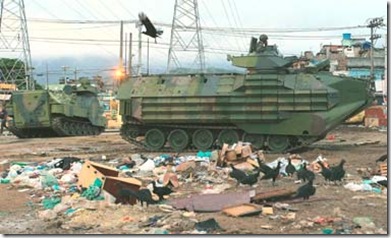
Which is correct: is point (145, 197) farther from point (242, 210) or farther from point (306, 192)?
point (306, 192)

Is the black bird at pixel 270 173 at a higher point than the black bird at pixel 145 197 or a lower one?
higher

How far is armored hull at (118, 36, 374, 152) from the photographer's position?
1855cm

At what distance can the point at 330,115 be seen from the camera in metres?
18.4

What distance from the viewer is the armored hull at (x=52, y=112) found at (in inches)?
1120

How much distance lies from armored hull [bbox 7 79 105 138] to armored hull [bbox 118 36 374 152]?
907cm

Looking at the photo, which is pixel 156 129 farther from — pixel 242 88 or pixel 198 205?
pixel 198 205

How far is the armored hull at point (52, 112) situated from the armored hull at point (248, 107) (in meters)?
9.07

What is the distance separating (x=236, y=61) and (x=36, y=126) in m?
12.8

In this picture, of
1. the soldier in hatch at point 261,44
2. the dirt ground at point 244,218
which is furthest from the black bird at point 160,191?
the soldier in hatch at point 261,44

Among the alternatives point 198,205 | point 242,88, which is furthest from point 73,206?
point 242,88

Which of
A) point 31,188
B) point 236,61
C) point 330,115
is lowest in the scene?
point 31,188

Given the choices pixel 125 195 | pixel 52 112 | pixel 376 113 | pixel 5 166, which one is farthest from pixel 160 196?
pixel 376 113

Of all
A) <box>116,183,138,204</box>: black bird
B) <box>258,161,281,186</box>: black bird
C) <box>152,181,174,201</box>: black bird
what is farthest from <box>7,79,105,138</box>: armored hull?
<box>116,183,138,204</box>: black bird

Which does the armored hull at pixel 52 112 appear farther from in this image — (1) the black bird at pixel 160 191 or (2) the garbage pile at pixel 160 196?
(1) the black bird at pixel 160 191
